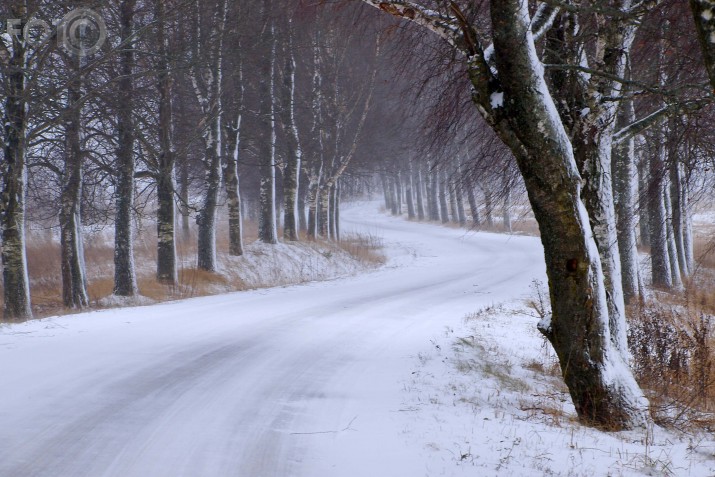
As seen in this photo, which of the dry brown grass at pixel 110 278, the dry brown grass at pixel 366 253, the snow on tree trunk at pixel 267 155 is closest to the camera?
the dry brown grass at pixel 110 278

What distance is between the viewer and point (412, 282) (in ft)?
58.7

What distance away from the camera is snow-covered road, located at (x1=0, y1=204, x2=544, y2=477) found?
4227mm

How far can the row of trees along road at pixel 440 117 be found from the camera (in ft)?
18.9

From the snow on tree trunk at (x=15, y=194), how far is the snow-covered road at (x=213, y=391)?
3446 mm

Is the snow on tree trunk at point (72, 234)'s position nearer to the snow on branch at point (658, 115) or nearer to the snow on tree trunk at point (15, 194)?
the snow on tree trunk at point (15, 194)

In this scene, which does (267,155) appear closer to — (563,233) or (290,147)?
(290,147)

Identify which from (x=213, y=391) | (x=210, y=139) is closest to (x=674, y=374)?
(x=213, y=391)


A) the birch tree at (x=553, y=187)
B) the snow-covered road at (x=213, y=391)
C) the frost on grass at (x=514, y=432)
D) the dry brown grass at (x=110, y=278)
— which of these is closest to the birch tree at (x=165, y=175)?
the dry brown grass at (x=110, y=278)

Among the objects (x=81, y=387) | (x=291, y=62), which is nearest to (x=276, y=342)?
(x=81, y=387)

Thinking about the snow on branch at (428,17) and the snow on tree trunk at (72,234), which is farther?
the snow on tree trunk at (72,234)

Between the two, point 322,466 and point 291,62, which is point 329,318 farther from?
point 291,62

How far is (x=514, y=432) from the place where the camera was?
530cm

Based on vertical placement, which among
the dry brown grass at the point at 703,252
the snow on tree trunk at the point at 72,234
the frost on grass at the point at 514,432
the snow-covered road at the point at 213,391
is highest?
the snow on tree trunk at the point at 72,234

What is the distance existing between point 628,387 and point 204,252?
577 inches
